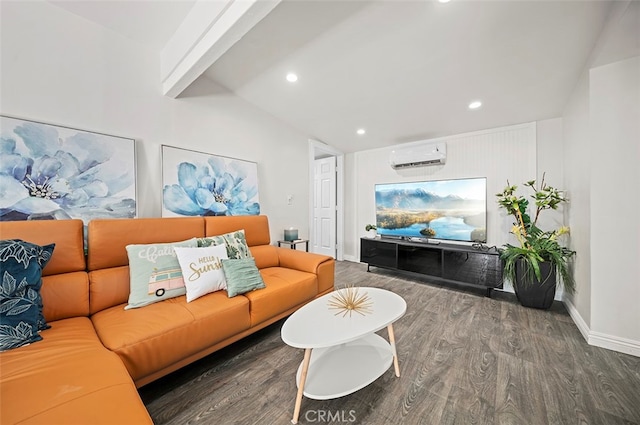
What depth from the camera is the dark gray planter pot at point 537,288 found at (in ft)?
7.73

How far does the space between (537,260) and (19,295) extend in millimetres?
3988

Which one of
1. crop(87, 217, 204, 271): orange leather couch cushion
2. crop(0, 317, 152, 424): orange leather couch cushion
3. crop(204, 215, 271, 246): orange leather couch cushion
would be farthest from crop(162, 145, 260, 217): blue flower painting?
crop(0, 317, 152, 424): orange leather couch cushion

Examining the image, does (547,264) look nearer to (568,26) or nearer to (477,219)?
(477,219)

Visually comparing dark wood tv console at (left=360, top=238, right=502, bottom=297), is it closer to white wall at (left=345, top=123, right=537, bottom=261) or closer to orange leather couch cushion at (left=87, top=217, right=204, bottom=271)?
white wall at (left=345, top=123, right=537, bottom=261)

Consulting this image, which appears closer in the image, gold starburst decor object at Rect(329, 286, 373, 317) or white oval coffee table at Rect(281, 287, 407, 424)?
white oval coffee table at Rect(281, 287, 407, 424)

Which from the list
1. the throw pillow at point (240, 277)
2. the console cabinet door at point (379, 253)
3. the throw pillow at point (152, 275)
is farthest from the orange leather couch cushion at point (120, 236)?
the console cabinet door at point (379, 253)

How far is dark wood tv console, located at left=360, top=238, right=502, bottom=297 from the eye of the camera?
109 inches

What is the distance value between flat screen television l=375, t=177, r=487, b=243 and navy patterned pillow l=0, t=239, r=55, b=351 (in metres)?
3.85

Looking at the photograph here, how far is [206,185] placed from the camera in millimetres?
2504

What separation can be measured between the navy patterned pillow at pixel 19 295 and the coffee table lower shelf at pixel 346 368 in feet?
4.47

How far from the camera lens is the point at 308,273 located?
2301 mm

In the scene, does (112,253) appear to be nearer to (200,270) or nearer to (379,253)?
(200,270)

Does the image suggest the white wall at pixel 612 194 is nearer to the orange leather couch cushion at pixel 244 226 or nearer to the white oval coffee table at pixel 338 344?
the white oval coffee table at pixel 338 344

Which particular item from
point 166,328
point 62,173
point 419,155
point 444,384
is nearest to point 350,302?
point 444,384
